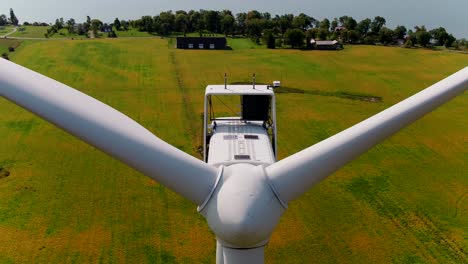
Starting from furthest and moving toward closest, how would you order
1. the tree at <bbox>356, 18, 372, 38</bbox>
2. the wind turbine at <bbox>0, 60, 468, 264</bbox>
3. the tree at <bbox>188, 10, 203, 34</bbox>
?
1. the tree at <bbox>188, 10, 203, 34</bbox>
2. the tree at <bbox>356, 18, 372, 38</bbox>
3. the wind turbine at <bbox>0, 60, 468, 264</bbox>

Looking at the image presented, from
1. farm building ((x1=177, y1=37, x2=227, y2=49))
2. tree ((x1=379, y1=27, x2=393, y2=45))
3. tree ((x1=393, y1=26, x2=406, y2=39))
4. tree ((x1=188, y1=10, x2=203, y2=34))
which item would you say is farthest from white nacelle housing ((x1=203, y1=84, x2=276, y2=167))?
tree ((x1=188, y1=10, x2=203, y2=34))

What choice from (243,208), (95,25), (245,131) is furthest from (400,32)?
(243,208)

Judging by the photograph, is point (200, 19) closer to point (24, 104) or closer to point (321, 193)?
point (321, 193)

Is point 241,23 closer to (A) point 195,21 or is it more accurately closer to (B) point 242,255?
(A) point 195,21

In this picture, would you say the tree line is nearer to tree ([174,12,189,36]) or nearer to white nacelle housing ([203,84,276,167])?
tree ([174,12,189,36])

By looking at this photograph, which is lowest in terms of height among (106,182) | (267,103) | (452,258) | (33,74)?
(452,258)

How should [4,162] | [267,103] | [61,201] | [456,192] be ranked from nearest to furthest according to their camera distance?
[267,103] → [61,201] → [456,192] → [4,162]

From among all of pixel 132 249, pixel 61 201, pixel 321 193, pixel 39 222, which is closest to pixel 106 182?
pixel 61 201
